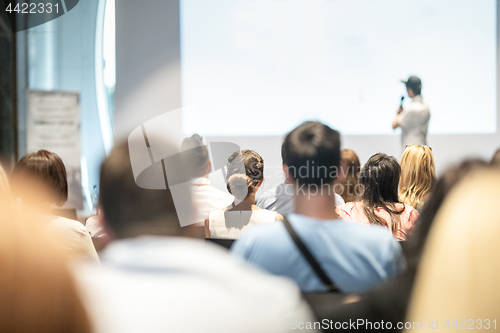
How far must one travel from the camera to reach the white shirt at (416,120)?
421cm

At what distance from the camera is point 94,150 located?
430cm

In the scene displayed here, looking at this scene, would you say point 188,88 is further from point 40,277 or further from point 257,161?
point 40,277

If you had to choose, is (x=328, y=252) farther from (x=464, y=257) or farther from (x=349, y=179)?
(x=349, y=179)

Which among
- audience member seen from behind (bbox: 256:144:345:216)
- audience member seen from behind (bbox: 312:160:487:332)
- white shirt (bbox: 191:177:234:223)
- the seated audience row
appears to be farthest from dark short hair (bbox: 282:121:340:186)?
audience member seen from behind (bbox: 256:144:345:216)

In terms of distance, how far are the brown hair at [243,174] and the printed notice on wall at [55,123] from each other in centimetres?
214

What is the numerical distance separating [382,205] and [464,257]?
1029 millimetres

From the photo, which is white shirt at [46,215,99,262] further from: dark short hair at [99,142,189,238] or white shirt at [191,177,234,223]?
dark short hair at [99,142,189,238]

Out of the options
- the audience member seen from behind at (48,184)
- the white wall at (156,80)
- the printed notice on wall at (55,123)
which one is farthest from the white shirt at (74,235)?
the white wall at (156,80)

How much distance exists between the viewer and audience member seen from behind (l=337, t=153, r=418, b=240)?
5.53 ft

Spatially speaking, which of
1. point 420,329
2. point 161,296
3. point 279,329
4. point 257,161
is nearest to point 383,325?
point 420,329

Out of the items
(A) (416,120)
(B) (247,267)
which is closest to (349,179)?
(B) (247,267)

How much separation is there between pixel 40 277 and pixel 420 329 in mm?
745

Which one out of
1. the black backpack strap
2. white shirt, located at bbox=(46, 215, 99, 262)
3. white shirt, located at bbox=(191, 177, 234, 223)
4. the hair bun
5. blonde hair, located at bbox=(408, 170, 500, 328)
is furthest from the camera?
white shirt, located at bbox=(191, 177, 234, 223)

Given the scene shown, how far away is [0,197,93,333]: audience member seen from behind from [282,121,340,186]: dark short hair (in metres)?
0.72
